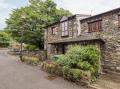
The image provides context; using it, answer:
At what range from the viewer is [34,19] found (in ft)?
115

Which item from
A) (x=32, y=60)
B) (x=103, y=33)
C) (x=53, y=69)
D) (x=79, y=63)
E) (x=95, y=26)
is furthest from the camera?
(x=32, y=60)

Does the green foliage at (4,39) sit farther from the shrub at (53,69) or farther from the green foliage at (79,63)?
the green foliage at (79,63)

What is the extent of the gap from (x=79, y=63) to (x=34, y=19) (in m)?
22.1

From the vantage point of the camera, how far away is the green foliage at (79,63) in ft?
46.1

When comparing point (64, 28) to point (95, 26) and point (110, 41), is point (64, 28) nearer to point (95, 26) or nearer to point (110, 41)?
point (95, 26)

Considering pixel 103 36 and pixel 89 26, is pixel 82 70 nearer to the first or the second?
pixel 103 36

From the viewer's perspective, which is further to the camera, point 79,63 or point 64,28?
point 64,28

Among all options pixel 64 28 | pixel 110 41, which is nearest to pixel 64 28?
pixel 64 28

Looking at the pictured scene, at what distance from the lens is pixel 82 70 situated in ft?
45.4

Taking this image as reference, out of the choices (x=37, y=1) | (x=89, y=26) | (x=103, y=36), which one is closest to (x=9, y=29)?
(x=37, y=1)

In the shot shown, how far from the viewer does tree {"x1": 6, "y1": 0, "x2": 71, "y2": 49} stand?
34.6 metres

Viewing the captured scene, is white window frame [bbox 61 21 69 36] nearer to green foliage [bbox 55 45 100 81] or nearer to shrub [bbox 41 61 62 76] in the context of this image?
shrub [bbox 41 61 62 76]

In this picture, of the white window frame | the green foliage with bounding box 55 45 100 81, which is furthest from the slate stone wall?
the white window frame

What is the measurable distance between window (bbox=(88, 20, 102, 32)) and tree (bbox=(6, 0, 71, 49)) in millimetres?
14562
